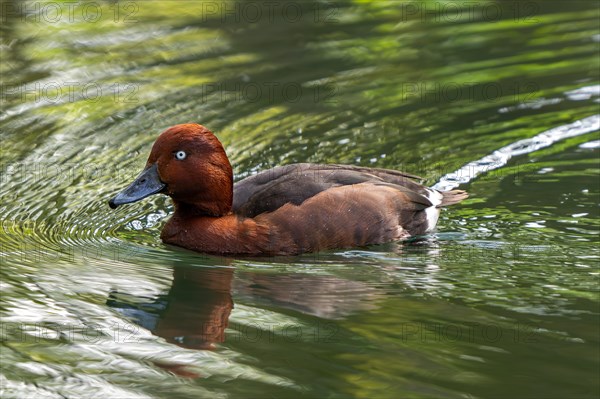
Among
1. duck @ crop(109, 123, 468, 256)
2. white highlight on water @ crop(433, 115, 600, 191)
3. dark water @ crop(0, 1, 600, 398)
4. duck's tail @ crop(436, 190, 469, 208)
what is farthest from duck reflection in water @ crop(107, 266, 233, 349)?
white highlight on water @ crop(433, 115, 600, 191)

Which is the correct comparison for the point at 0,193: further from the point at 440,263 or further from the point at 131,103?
the point at 440,263

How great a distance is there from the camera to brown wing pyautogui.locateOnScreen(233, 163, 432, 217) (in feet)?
26.2

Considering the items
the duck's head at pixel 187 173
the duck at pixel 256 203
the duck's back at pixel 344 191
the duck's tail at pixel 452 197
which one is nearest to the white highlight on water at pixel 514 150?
the duck's tail at pixel 452 197

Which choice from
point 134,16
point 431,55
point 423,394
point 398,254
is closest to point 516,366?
point 423,394

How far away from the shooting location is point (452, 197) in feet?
28.1

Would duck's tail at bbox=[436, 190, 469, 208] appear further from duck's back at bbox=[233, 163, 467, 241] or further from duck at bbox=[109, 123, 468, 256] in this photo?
duck at bbox=[109, 123, 468, 256]

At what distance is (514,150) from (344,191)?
94.1 inches

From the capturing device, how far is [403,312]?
6469 mm

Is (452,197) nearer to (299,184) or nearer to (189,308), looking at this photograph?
(299,184)

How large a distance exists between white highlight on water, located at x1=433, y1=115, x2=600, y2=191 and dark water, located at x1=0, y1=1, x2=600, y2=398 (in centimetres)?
3

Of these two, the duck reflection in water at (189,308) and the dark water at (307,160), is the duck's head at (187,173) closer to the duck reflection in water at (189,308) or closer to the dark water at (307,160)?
the dark water at (307,160)

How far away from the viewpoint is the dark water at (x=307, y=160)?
5672 mm

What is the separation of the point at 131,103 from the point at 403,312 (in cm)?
535

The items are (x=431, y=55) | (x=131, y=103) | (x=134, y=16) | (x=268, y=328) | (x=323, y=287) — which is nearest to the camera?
(x=268, y=328)
